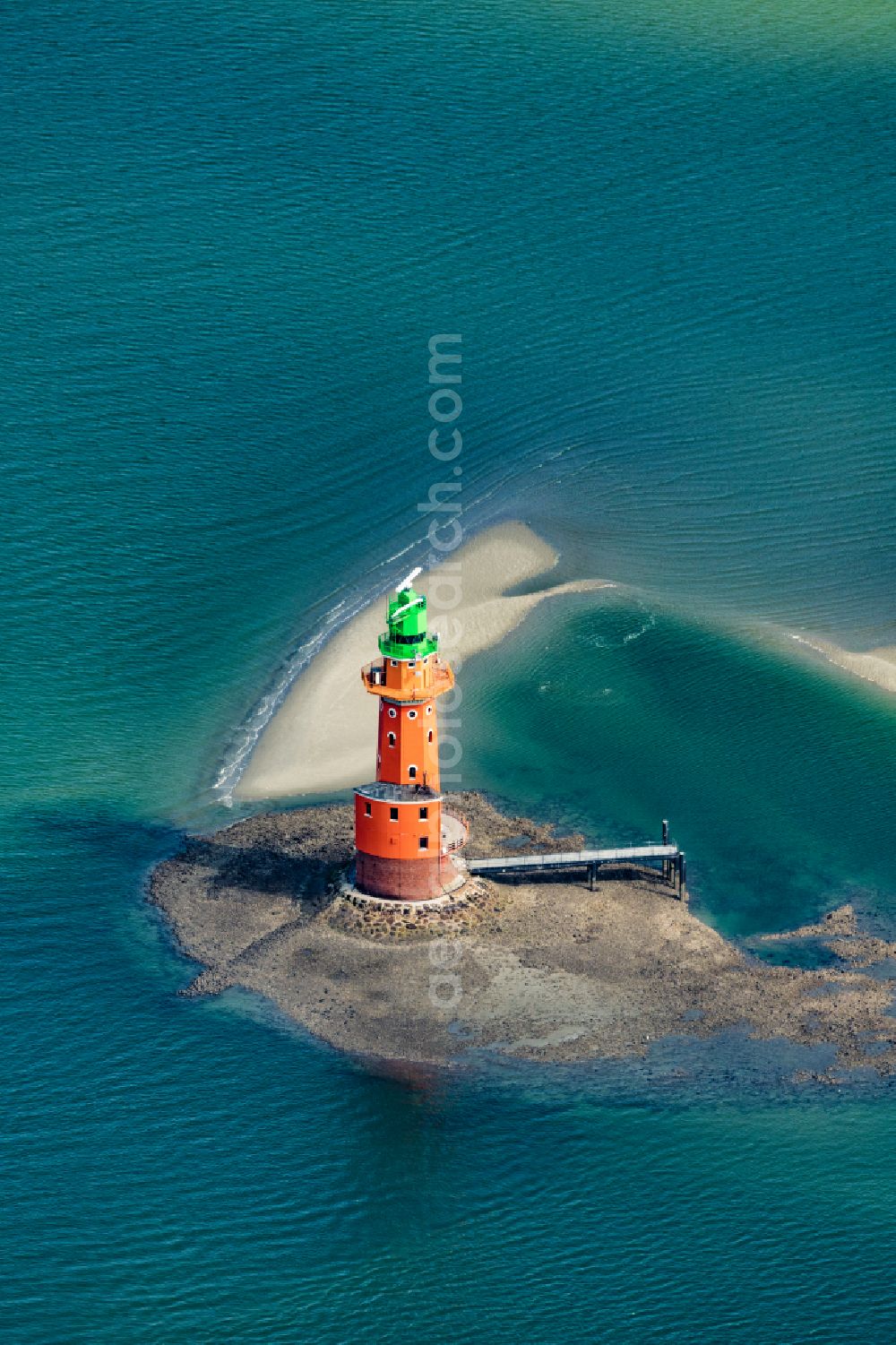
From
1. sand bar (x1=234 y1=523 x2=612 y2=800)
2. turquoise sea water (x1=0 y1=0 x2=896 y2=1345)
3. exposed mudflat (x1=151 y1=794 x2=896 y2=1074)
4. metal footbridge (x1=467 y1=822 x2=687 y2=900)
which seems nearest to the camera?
turquoise sea water (x1=0 y1=0 x2=896 y2=1345)

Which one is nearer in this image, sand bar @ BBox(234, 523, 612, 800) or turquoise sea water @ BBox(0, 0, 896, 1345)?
turquoise sea water @ BBox(0, 0, 896, 1345)

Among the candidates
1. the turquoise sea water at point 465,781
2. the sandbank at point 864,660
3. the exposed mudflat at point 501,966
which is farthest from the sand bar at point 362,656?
the sandbank at point 864,660

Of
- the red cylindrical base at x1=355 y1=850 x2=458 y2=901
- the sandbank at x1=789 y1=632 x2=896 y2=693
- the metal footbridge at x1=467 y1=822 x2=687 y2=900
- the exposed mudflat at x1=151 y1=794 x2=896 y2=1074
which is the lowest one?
the exposed mudflat at x1=151 y1=794 x2=896 y2=1074

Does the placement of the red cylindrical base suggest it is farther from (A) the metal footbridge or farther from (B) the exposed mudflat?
(A) the metal footbridge

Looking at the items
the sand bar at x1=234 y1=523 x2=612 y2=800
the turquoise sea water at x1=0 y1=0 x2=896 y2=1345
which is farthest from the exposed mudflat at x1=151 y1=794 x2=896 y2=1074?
the sand bar at x1=234 y1=523 x2=612 y2=800

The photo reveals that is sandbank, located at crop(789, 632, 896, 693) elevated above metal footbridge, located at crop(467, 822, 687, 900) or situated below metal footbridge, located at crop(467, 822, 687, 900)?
above

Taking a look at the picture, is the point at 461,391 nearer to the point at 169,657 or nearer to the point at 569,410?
the point at 569,410
